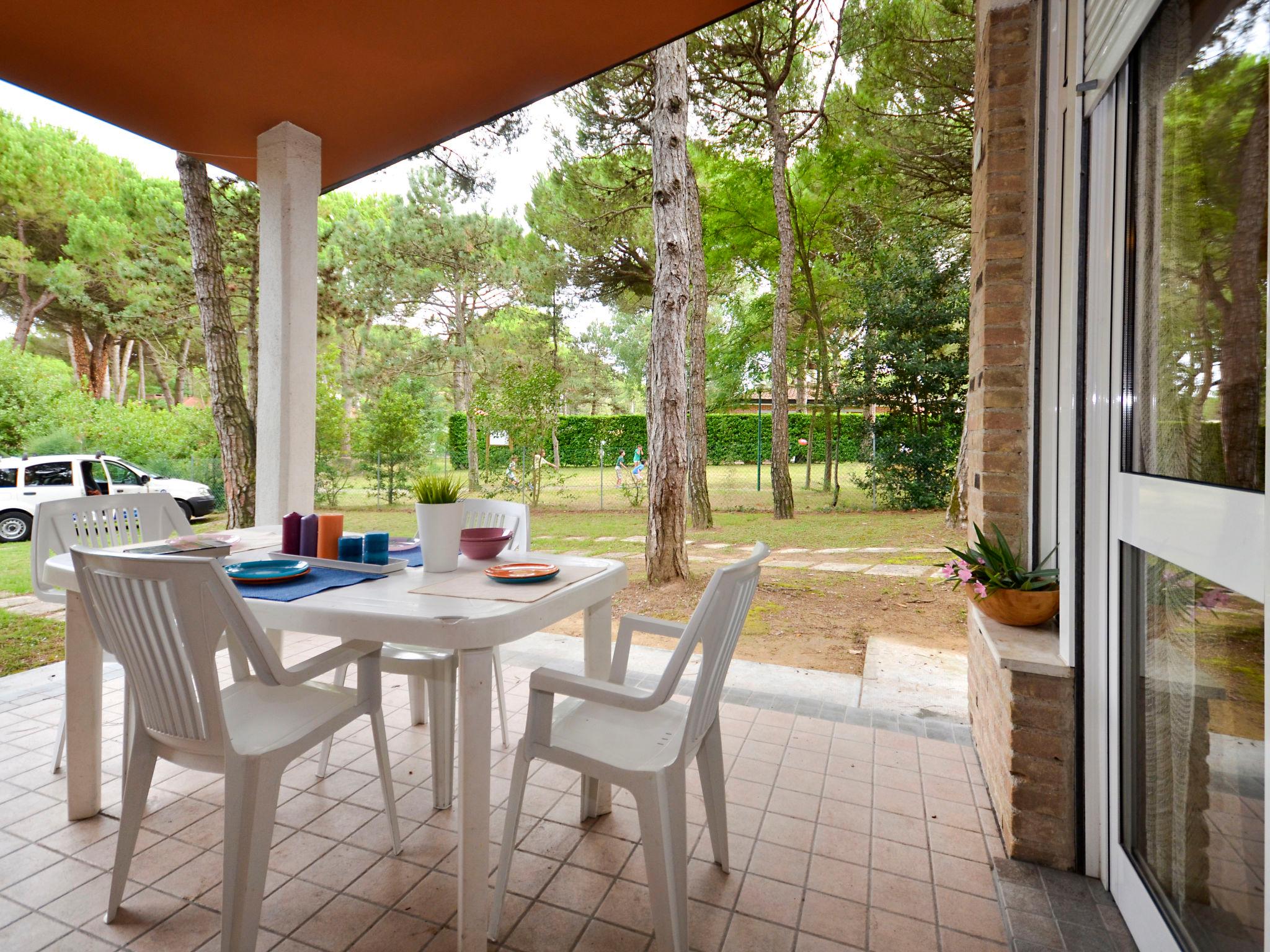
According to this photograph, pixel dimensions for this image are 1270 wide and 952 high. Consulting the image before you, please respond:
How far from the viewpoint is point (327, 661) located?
1476mm

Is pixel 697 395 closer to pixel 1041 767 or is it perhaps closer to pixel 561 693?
pixel 1041 767

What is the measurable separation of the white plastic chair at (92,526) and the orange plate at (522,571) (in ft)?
4.30

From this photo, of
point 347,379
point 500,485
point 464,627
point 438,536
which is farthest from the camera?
point 347,379

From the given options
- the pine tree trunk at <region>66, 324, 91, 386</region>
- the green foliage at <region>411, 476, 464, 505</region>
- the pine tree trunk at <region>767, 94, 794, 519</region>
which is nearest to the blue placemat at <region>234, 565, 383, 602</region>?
the green foliage at <region>411, 476, 464, 505</region>

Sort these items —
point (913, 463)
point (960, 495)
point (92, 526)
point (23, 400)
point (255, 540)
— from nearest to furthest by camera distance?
point (255, 540) → point (92, 526) → point (960, 495) → point (23, 400) → point (913, 463)

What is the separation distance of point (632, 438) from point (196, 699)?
452 inches

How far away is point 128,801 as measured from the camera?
139cm

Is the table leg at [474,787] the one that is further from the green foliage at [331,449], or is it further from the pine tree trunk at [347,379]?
the pine tree trunk at [347,379]

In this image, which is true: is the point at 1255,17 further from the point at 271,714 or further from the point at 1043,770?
the point at 271,714

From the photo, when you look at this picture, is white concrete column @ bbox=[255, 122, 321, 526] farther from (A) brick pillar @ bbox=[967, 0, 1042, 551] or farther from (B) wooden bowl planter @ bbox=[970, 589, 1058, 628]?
(B) wooden bowl planter @ bbox=[970, 589, 1058, 628]

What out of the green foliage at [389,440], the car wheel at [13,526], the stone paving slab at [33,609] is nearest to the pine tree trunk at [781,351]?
the green foliage at [389,440]

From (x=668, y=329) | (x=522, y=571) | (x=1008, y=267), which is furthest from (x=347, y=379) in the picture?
(x=1008, y=267)

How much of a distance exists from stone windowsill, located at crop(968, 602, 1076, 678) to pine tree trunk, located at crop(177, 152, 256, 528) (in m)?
4.75

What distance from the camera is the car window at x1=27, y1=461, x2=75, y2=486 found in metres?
6.59
